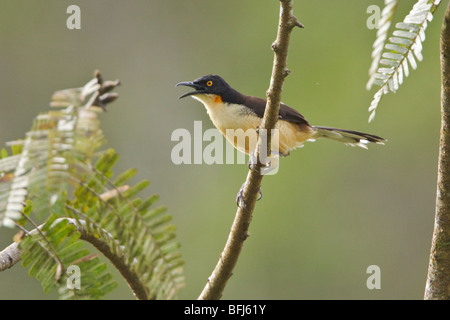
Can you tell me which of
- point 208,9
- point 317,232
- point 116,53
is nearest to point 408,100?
point 317,232

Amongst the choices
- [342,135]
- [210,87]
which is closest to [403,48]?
[210,87]

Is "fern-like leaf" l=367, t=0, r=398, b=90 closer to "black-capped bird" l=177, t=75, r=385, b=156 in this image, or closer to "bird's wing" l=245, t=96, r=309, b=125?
"black-capped bird" l=177, t=75, r=385, b=156

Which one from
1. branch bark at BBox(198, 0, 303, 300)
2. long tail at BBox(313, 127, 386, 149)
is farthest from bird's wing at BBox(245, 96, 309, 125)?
branch bark at BBox(198, 0, 303, 300)

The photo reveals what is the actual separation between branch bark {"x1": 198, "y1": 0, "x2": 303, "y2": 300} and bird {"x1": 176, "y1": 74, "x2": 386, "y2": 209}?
58.9 inches

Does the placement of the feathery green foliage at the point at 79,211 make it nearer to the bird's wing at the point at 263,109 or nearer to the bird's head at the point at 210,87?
the bird's wing at the point at 263,109

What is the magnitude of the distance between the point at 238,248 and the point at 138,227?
734 millimetres

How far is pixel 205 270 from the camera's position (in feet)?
38.5

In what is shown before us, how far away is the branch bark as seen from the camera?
175cm

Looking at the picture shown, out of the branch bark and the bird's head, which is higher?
the bird's head

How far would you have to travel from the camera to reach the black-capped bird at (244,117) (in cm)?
420

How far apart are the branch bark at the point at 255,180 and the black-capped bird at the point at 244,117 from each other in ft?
4.99
